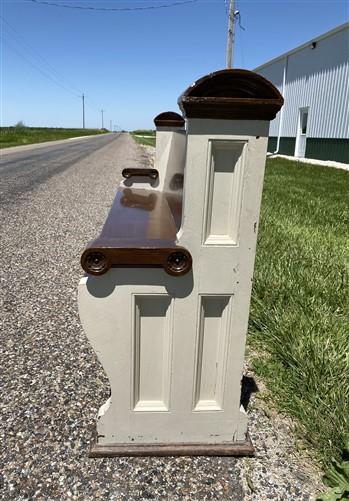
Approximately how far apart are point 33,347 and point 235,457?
63.8 inches

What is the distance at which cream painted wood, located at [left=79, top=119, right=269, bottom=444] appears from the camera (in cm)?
170

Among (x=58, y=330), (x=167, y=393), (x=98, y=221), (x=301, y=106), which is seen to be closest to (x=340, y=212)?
(x=98, y=221)

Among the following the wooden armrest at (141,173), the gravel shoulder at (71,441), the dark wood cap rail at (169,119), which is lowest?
the gravel shoulder at (71,441)

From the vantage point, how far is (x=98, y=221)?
700 cm

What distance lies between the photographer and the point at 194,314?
187 cm

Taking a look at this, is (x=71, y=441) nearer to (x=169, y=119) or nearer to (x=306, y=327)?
(x=306, y=327)

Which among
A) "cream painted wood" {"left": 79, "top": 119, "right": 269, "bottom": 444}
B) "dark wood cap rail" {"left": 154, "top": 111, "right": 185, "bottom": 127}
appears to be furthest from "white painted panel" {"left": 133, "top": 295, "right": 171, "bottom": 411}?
"dark wood cap rail" {"left": 154, "top": 111, "right": 185, "bottom": 127}

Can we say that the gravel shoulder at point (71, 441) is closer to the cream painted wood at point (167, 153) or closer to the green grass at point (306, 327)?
the green grass at point (306, 327)

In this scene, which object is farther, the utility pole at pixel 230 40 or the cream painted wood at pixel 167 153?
the utility pole at pixel 230 40

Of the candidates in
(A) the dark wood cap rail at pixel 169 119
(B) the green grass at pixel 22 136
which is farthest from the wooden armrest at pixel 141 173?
(B) the green grass at pixel 22 136

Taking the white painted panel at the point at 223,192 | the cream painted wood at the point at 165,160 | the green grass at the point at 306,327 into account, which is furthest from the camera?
the cream painted wood at the point at 165,160

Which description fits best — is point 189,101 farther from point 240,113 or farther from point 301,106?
point 301,106

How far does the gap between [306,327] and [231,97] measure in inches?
71.5

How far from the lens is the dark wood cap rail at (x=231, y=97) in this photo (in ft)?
5.15
